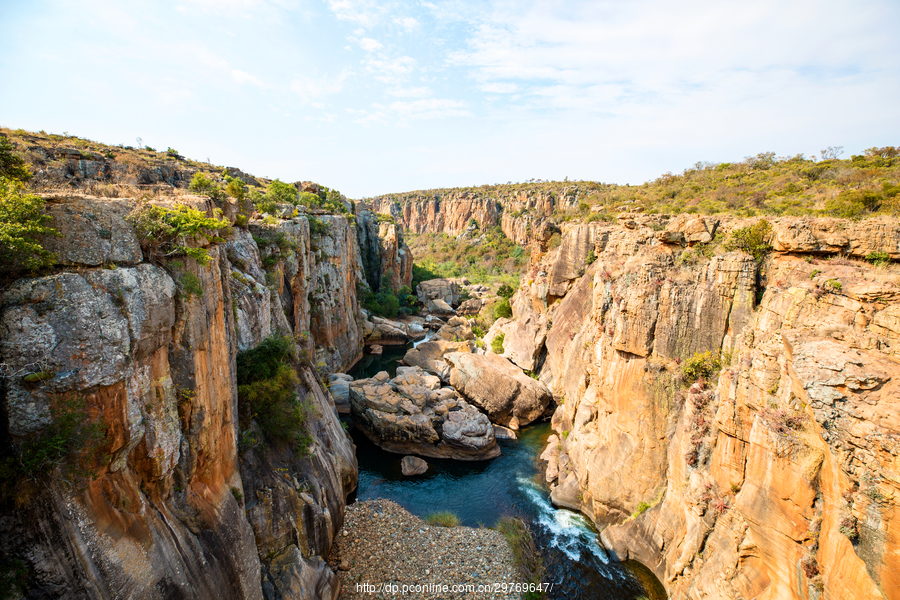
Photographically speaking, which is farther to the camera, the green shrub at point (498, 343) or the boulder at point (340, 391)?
the green shrub at point (498, 343)

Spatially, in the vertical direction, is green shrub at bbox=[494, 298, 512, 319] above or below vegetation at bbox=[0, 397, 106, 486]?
below

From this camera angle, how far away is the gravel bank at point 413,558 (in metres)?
14.5

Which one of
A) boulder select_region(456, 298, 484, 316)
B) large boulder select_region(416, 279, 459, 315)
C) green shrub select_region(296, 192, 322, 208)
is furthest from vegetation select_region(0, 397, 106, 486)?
large boulder select_region(416, 279, 459, 315)

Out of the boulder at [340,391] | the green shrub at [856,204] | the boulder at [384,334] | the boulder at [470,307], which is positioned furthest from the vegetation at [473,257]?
the green shrub at [856,204]

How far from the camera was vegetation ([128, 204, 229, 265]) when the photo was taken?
861 centimetres

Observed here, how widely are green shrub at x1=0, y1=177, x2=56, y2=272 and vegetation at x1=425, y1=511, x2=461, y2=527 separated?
16.8 meters

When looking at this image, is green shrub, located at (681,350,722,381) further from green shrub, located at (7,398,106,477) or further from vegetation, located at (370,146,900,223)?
green shrub, located at (7,398,106,477)

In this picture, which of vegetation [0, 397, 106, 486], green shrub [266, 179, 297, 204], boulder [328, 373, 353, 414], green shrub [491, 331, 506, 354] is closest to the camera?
vegetation [0, 397, 106, 486]

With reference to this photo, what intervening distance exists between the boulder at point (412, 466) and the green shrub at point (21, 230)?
19.5 metres

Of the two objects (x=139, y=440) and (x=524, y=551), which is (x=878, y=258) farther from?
(x=139, y=440)

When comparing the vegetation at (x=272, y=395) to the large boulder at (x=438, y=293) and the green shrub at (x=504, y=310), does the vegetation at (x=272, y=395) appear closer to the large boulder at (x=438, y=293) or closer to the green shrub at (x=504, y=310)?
the green shrub at (x=504, y=310)

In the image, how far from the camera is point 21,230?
6633 millimetres

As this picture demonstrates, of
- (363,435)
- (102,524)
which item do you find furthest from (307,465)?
(363,435)

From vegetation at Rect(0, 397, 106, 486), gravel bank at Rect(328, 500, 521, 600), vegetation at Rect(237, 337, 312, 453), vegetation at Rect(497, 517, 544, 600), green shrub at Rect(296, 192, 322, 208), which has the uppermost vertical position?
green shrub at Rect(296, 192, 322, 208)
